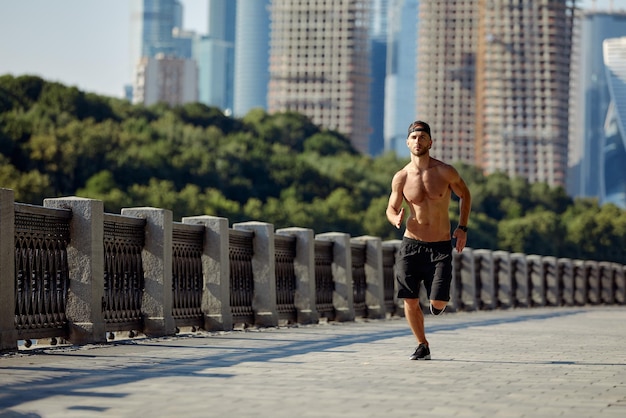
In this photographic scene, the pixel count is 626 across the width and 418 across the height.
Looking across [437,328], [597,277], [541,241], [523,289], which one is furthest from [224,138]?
[437,328]

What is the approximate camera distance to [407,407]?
8.35 m

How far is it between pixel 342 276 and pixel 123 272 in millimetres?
8070

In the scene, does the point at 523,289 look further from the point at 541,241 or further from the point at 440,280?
the point at 541,241

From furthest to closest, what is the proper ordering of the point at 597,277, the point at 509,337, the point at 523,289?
the point at 597,277 < the point at 523,289 < the point at 509,337

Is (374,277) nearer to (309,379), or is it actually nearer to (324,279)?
(324,279)

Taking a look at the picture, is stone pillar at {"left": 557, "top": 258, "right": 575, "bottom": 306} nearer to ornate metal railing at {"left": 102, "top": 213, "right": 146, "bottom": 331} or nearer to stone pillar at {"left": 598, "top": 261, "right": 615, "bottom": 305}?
stone pillar at {"left": 598, "top": 261, "right": 615, "bottom": 305}

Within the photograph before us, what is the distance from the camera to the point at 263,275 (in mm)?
18516

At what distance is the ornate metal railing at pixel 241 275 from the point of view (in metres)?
17.7

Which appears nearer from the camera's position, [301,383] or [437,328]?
[301,383]

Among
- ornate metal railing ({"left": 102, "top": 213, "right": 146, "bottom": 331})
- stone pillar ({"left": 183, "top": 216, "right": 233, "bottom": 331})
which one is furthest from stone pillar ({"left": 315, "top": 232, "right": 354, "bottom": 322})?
ornate metal railing ({"left": 102, "top": 213, "right": 146, "bottom": 331})

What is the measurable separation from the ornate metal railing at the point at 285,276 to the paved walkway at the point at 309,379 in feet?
14.5

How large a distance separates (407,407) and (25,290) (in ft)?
16.2

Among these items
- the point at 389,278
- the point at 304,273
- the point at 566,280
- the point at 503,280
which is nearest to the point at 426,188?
the point at 304,273

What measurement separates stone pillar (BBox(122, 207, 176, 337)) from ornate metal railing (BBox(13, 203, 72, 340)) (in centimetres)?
180
